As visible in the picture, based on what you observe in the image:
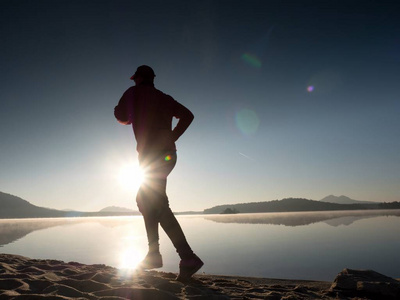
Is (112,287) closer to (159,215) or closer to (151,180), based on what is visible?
(159,215)

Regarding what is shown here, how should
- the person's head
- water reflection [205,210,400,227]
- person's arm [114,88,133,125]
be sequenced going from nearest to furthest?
1. person's arm [114,88,133,125]
2. the person's head
3. water reflection [205,210,400,227]

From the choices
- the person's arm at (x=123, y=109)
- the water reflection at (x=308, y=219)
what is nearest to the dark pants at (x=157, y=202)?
the person's arm at (x=123, y=109)

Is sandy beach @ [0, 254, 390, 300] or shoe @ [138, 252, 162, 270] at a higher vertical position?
shoe @ [138, 252, 162, 270]

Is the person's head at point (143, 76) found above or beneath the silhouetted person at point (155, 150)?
above

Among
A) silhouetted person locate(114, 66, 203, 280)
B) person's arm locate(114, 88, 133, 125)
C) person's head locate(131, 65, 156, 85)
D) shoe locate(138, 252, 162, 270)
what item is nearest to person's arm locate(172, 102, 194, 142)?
silhouetted person locate(114, 66, 203, 280)

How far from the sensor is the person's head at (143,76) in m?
4.30

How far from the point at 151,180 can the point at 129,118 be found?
113 centimetres

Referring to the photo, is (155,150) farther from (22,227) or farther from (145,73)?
(22,227)

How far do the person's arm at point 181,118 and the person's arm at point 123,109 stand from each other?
31.2 inches

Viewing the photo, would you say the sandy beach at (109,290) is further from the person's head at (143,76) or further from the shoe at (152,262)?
the person's head at (143,76)

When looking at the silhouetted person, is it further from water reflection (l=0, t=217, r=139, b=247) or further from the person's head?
water reflection (l=0, t=217, r=139, b=247)

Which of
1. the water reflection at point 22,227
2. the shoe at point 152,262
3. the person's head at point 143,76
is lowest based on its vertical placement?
the water reflection at point 22,227

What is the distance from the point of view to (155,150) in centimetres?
391

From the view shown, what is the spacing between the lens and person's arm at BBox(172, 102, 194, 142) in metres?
4.18
